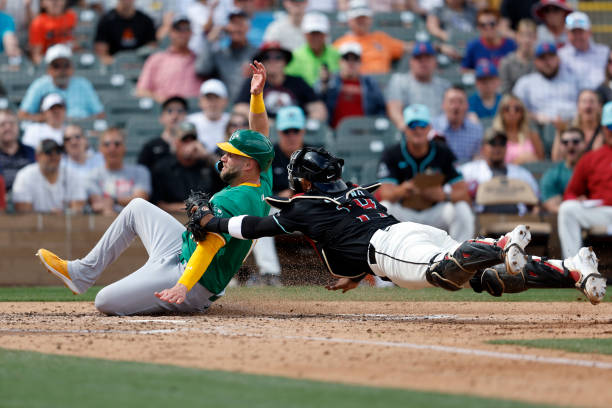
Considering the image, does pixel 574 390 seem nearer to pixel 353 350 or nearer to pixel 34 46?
pixel 353 350

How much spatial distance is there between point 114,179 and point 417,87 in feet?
14.4

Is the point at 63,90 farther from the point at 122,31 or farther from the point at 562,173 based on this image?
the point at 562,173

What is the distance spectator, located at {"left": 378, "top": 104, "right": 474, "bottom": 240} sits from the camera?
428 inches

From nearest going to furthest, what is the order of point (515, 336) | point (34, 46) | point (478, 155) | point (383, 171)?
point (515, 336), point (383, 171), point (478, 155), point (34, 46)

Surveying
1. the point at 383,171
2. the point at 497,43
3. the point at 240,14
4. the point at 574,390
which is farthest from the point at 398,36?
the point at 574,390

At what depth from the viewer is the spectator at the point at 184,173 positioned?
1133 cm

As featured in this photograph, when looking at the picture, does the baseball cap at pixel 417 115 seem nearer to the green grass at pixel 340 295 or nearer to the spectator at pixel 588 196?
the spectator at pixel 588 196

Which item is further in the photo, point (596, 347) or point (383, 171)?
point (383, 171)

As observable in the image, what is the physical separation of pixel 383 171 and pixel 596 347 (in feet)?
19.5

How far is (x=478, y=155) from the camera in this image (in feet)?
40.9

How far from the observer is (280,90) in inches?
506

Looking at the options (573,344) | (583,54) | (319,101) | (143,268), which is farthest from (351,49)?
(573,344)

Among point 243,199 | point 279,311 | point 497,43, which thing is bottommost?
point 279,311

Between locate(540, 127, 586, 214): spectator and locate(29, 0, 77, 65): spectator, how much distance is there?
285 inches
